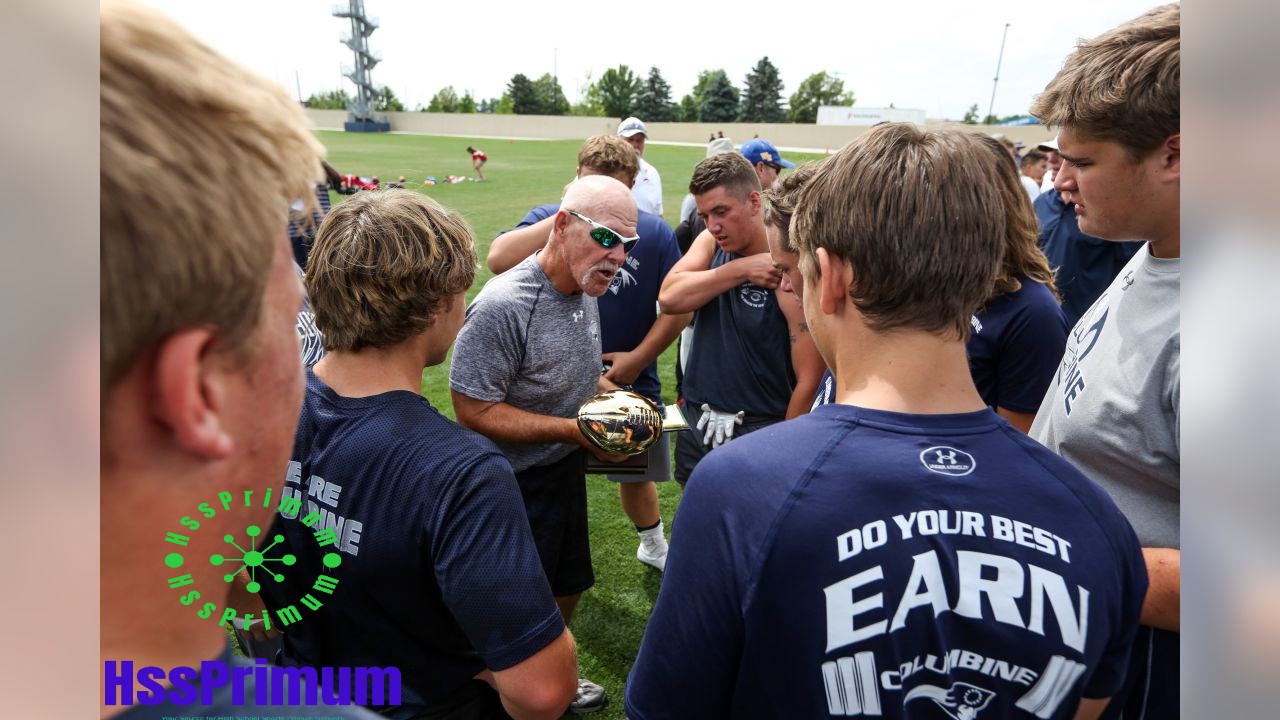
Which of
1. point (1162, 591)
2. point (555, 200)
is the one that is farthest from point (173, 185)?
point (555, 200)

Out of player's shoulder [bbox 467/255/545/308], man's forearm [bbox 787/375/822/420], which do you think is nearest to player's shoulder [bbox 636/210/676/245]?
player's shoulder [bbox 467/255/545/308]

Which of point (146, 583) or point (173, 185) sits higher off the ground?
point (173, 185)

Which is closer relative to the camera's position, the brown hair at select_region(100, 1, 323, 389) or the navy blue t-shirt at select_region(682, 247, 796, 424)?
the brown hair at select_region(100, 1, 323, 389)

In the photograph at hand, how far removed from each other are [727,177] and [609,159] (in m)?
1.41

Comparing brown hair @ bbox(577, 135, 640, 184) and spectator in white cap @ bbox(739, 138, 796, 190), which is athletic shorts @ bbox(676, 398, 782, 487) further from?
spectator in white cap @ bbox(739, 138, 796, 190)

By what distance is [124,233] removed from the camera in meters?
0.51

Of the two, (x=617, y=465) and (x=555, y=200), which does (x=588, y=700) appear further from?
(x=555, y=200)

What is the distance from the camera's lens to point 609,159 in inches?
188

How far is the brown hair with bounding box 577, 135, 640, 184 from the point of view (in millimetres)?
4785

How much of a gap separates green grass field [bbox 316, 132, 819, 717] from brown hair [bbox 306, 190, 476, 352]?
11.1 inches

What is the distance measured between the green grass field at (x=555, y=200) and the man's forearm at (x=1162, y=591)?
175 cm

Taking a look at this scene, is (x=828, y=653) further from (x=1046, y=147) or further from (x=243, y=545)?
(x=1046, y=147)
